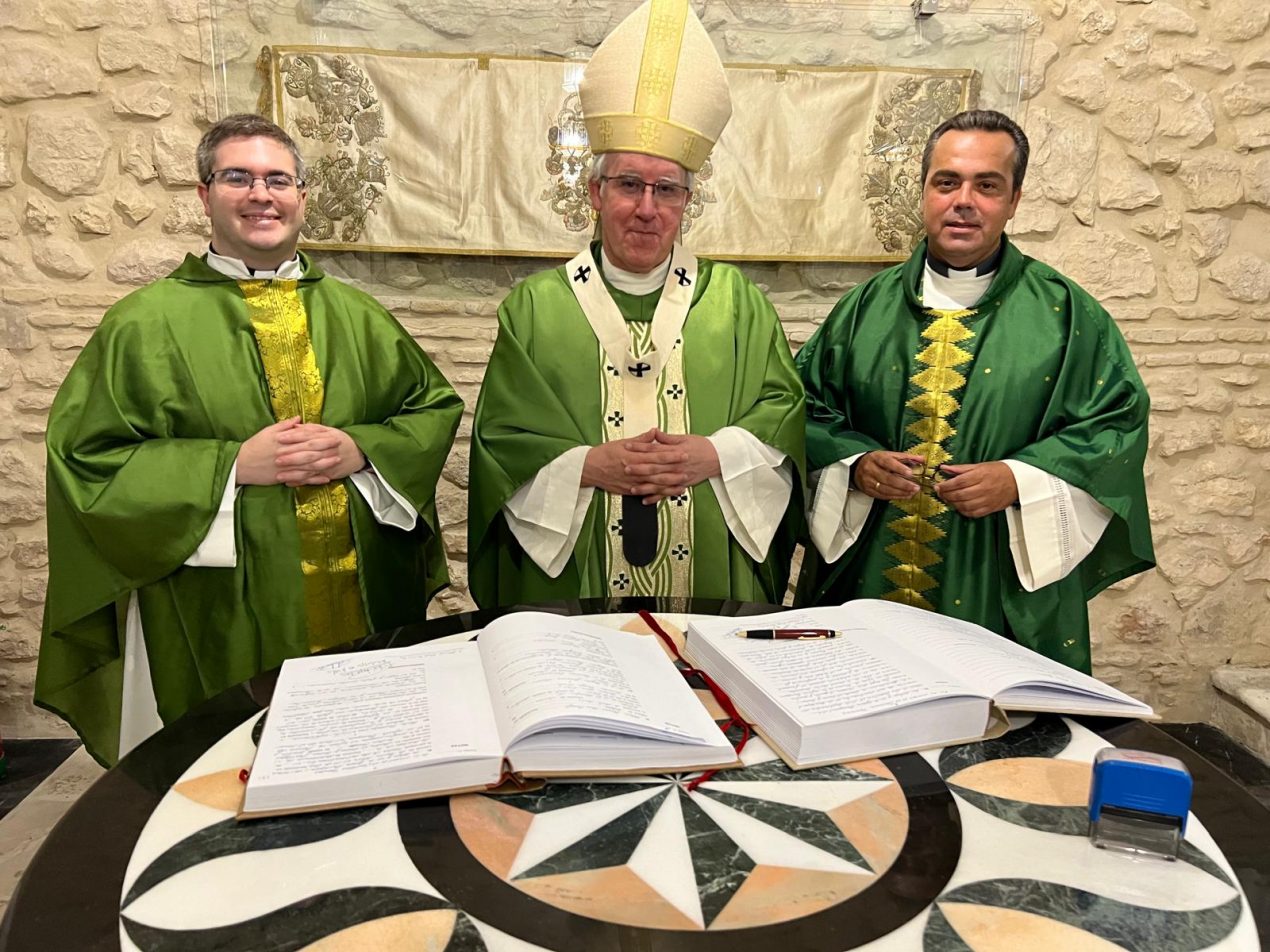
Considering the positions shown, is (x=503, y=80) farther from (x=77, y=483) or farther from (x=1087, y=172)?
(x=1087, y=172)

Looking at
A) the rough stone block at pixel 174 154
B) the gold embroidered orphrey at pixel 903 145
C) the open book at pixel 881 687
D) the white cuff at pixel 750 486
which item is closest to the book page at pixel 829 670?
the open book at pixel 881 687

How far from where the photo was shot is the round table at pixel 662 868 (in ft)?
2.87

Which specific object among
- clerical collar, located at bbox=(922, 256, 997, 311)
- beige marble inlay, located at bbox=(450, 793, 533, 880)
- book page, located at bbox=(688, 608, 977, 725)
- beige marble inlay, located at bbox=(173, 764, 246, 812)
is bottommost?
beige marble inlay, located at bbox=(173, 764, 246, 812)

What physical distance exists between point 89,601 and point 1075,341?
2.55 metres

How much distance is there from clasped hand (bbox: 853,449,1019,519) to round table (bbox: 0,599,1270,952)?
110cm

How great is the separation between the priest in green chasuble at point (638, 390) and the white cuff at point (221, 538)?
585mm

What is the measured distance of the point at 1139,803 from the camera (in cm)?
100

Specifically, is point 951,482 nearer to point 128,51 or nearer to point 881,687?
point 881,687

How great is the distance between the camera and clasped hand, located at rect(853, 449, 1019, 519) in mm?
2250

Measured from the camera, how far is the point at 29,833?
2803 mm

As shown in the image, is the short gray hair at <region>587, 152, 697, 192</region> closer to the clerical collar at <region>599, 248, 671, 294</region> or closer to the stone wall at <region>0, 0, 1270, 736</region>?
the clerical collar at <region>599, 248, 671, 294</region>

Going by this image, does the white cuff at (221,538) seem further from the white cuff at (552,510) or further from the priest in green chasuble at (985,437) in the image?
the priest in green chasuble at (985,437)

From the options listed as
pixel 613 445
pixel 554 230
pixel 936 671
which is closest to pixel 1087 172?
pixel 554 230

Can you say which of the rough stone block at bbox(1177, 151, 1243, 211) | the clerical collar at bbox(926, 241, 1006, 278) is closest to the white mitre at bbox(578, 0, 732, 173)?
the clerical collar at bbox(926, 241, 1006, 278)
